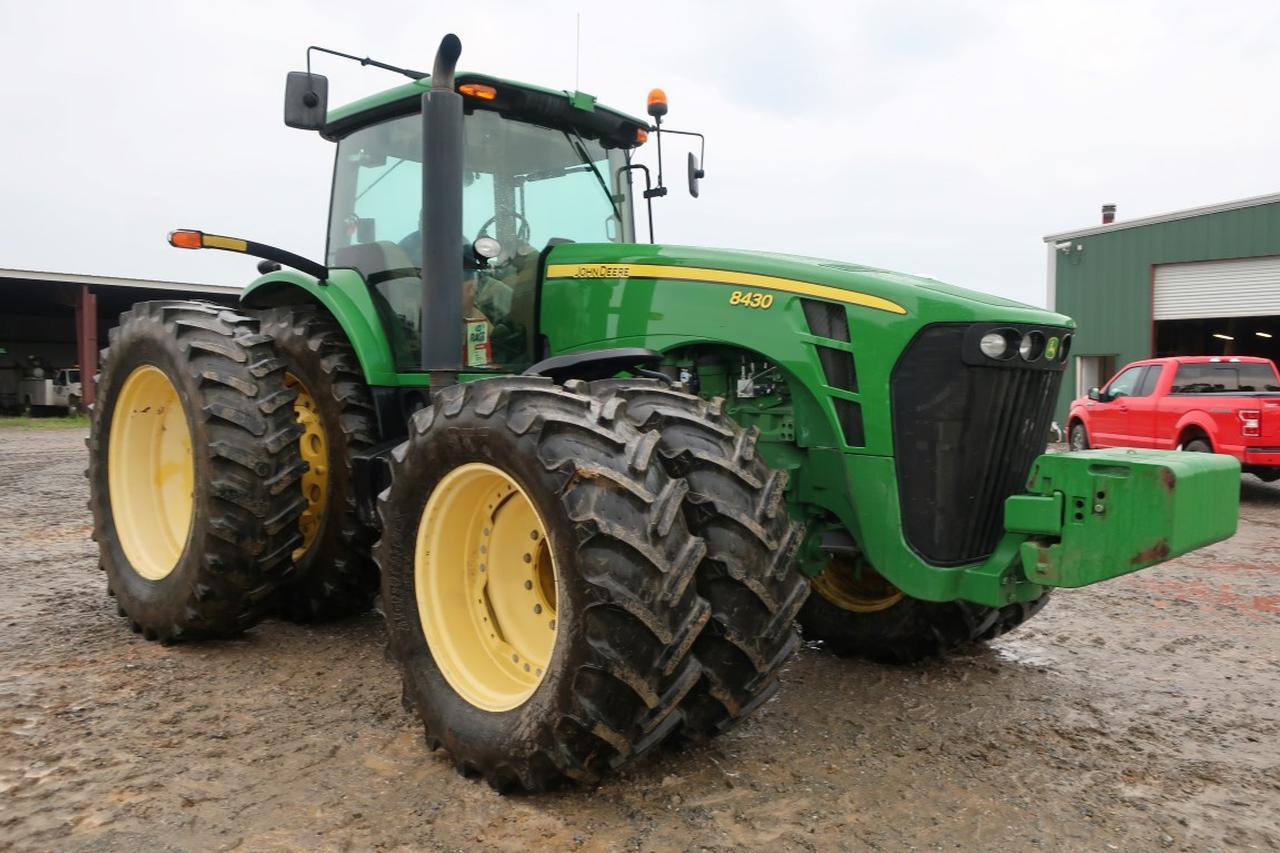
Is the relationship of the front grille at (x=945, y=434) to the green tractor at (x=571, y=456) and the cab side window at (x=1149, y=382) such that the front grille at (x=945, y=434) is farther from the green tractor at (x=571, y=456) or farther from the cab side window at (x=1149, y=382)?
the cab side window at (x=1149, y=382)

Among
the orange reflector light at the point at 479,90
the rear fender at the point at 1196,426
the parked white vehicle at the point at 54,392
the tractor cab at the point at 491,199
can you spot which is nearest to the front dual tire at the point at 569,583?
the tractor cab at the point at 491,199

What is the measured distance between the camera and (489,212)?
4.14 meters

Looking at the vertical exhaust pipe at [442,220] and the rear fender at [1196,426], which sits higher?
the vertical exhaust pipe at [442,220]

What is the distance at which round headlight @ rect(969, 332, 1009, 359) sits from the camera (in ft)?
10.4

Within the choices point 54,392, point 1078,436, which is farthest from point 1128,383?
point 54,392

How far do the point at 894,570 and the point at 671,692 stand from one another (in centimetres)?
97

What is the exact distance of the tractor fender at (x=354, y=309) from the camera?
4.18 metres

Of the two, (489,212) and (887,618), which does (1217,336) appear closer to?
(887,618)

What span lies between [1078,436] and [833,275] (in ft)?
39.3

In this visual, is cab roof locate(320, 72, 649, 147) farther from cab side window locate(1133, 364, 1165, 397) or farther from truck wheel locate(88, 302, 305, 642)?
cab side window locate(1133, 364, 1165, 397)

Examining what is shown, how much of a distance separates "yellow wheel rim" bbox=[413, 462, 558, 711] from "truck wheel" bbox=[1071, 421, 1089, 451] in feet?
40.1

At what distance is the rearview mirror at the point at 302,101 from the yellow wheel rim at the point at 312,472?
1169 mm

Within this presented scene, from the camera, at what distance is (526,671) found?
3148 mm

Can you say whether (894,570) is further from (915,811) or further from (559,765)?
(559,765)
